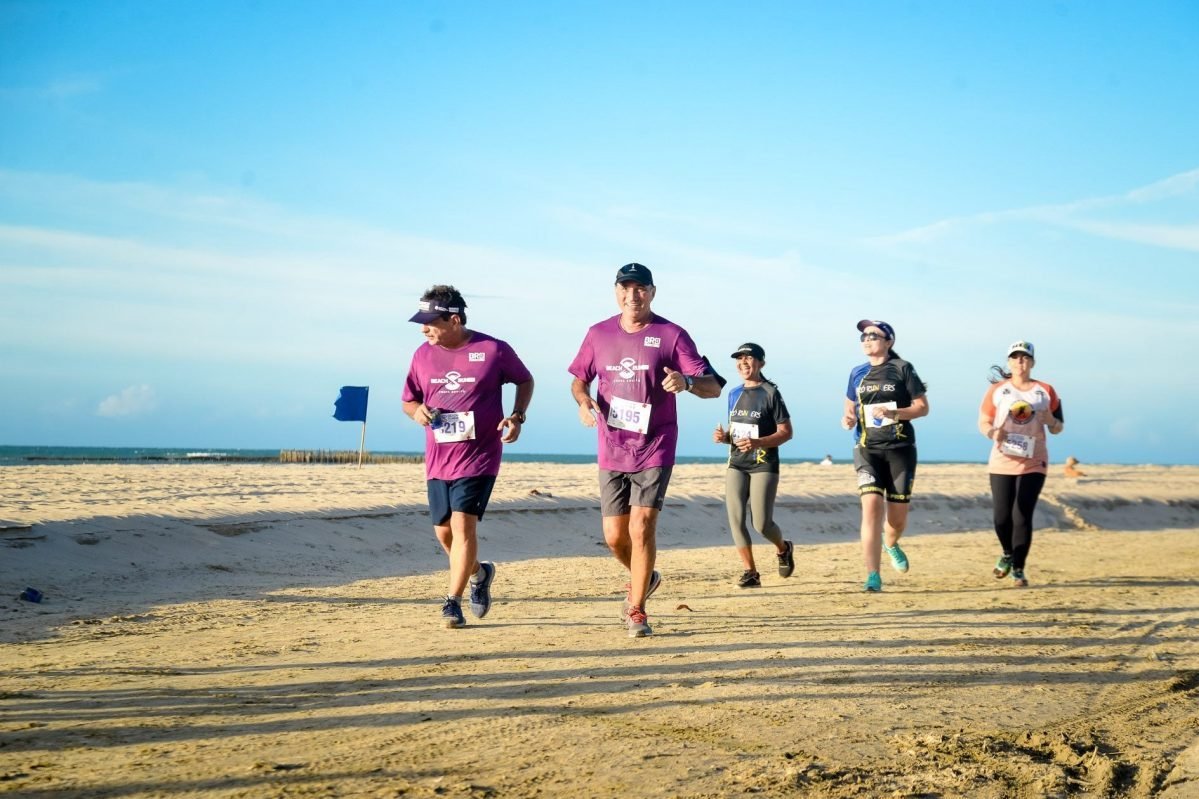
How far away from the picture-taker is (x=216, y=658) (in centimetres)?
571

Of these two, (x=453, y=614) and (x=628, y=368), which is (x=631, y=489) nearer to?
(x=628, y=368)

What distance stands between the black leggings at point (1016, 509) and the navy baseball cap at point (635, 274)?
483 centimetres

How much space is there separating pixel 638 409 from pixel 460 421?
1254 millimetres

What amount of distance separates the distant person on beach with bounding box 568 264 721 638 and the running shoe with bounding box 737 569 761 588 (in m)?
2.87

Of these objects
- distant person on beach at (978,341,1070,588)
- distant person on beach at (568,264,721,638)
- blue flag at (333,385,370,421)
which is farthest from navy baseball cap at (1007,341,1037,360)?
blue flag at (333,385,370,421)

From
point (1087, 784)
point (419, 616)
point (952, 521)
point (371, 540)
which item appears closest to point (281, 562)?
point (371, 540)

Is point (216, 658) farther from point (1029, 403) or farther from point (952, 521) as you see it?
point (952, 521)

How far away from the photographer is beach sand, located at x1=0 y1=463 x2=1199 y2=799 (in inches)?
140

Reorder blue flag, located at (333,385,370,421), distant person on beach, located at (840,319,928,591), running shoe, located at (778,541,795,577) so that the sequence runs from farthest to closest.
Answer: blue flag, located at (333,385,370,421) < running shoe, located at (778,541,795,577) < distant person on beach, located at (840,319,928,591)

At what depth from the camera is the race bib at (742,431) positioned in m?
9.73

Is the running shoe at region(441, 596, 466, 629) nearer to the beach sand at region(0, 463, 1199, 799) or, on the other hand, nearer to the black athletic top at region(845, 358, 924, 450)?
the beach sand at region(0, 463, 1199, 799)

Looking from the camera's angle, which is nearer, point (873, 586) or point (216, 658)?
point (216, 658)

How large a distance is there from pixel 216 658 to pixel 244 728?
185cm

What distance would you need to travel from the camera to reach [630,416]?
6.80m
